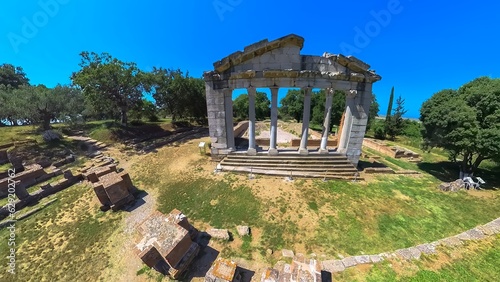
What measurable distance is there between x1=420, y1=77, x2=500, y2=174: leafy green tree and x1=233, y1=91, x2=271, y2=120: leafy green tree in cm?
3667

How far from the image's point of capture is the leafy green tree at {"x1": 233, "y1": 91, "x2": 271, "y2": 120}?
48.9m

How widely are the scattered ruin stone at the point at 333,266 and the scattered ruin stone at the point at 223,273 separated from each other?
3275 mm

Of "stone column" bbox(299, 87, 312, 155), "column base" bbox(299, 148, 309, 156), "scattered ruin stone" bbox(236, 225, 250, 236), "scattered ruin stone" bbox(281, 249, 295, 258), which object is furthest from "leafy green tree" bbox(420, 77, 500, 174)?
"scattered ruin stone" bbox(236, 225, 250, 236)

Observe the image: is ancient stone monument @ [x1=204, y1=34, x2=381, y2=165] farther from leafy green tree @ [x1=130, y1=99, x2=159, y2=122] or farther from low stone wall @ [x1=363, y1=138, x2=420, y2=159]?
leafy green tree @ [x1=130, y1=99, x2=159, y2=122]

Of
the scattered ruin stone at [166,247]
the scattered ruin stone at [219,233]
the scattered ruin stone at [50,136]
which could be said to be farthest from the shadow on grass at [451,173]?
the scattered ruin stone at [50,136]

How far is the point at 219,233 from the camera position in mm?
8492

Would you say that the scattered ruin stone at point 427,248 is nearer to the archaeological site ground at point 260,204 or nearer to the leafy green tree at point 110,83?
the archaeological site ground at point 260,204

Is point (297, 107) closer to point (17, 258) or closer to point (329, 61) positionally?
point (329, 61)

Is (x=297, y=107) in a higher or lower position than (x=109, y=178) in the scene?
higher

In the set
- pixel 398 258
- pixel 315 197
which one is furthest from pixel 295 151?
pixel 398 258

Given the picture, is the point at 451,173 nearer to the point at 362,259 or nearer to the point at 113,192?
the point at 362,259

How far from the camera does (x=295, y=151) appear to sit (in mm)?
14922

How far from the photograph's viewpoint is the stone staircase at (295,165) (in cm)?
1363

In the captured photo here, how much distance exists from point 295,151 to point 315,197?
446 cm
